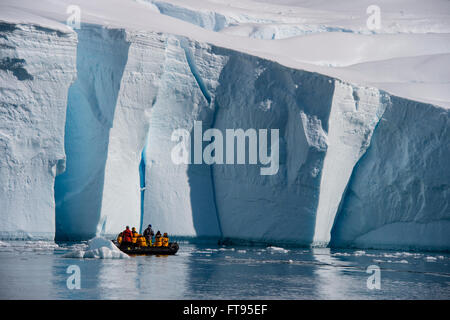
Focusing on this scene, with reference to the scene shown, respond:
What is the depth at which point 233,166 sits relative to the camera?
19.0m

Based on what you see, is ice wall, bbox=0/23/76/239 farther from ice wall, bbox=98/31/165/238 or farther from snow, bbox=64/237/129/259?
snow, bbox=64/237/129/259

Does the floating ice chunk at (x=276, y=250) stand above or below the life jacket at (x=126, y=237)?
below

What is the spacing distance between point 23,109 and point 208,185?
5.39 metres

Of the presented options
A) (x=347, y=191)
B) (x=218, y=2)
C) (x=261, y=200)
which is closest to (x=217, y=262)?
(x=261, y=200)

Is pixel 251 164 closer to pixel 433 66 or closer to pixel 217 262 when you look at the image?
pixel 217 262

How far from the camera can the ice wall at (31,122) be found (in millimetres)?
15695

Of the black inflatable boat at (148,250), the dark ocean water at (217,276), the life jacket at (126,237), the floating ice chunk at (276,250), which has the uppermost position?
the life jacket at (126,237)

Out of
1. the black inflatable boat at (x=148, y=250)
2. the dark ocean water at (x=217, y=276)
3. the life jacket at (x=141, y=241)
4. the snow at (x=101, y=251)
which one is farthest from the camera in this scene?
the life jacket at (x=141, y=241)

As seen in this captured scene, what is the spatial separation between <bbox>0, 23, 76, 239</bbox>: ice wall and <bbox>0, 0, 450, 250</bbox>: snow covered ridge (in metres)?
0.07

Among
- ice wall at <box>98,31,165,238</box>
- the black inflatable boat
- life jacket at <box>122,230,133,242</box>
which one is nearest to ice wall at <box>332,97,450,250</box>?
ice wall at <box>98,31,165,238</box>

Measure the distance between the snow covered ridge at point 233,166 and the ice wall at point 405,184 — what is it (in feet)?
0.09

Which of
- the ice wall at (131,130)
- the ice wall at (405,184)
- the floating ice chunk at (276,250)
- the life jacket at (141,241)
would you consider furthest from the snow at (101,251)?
the ice wall at (405,184)

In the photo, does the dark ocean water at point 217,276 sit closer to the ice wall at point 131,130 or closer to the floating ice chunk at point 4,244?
the floating ice chunk at point 4,244

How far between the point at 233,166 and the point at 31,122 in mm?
5432
